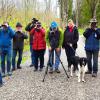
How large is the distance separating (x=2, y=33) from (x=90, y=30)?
307cm

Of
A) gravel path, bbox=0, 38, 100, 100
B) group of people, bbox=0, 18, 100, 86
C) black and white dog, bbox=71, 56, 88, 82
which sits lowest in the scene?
gravel path, bbox=0, 38, 100, 100

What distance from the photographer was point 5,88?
11.1 metres

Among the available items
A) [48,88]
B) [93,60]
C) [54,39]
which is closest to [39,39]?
[54,39]

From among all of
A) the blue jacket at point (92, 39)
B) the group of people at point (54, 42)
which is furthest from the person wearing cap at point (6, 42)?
the blue jacket at point (92, 39)

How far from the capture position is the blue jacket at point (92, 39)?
42.6 ft

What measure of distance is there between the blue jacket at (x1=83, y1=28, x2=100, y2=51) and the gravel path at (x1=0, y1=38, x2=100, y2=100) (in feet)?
3.32

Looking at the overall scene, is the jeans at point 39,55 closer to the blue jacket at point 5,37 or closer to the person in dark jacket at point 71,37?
the person in dark jacket at point 71,37

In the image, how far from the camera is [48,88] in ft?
36.2

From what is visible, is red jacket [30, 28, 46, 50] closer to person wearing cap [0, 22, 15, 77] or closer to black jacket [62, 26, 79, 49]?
black jacket [62, 26, 79, 49]

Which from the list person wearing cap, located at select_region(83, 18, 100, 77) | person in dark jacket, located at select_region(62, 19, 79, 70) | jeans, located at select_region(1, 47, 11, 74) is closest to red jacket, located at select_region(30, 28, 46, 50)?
person in dark jacket, located at select_region(62, 19, 79, 70)

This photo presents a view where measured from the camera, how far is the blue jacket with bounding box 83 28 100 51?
511 inches

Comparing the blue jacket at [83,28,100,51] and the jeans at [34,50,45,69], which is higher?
the blue jacket at [83,28,100,51]

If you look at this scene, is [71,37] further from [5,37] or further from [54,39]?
[5,37]

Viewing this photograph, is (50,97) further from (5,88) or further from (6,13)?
(6,13)
